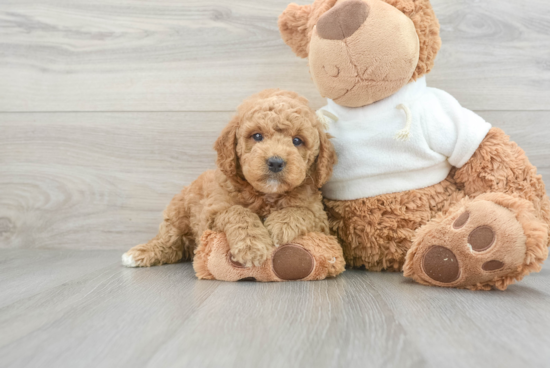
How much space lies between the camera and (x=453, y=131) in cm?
103

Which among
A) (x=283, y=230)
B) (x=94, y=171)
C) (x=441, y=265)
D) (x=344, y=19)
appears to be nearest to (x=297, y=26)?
(x=344, y=19)

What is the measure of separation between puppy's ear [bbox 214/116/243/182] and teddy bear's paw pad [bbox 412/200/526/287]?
0.45m

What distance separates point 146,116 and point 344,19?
2.63 feet

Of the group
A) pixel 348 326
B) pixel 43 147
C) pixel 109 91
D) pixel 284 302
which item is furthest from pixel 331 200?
pixel 43 147

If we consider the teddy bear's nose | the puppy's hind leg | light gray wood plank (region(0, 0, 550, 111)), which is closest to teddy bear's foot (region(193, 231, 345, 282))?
the puppy's hind leg

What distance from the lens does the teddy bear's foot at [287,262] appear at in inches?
38.3

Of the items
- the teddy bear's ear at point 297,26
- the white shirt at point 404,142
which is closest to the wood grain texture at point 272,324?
the white shirt at point 404,142

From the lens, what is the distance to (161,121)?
1.50 meters

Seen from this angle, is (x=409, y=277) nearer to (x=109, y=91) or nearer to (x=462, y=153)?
(x=462, y=153)

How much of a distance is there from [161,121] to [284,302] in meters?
0.90

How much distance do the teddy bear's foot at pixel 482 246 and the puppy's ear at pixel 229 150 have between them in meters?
0.44

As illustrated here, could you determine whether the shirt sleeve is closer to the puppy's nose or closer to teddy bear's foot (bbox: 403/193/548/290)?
teddy bear's foot (bbox: 403/193/548/290)

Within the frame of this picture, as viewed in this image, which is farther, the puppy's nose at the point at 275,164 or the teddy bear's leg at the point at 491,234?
the puppy's nose at the point at 275,164

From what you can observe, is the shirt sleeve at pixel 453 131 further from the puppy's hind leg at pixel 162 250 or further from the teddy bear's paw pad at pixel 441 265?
the puppy's hind leg at pixel 162 250
